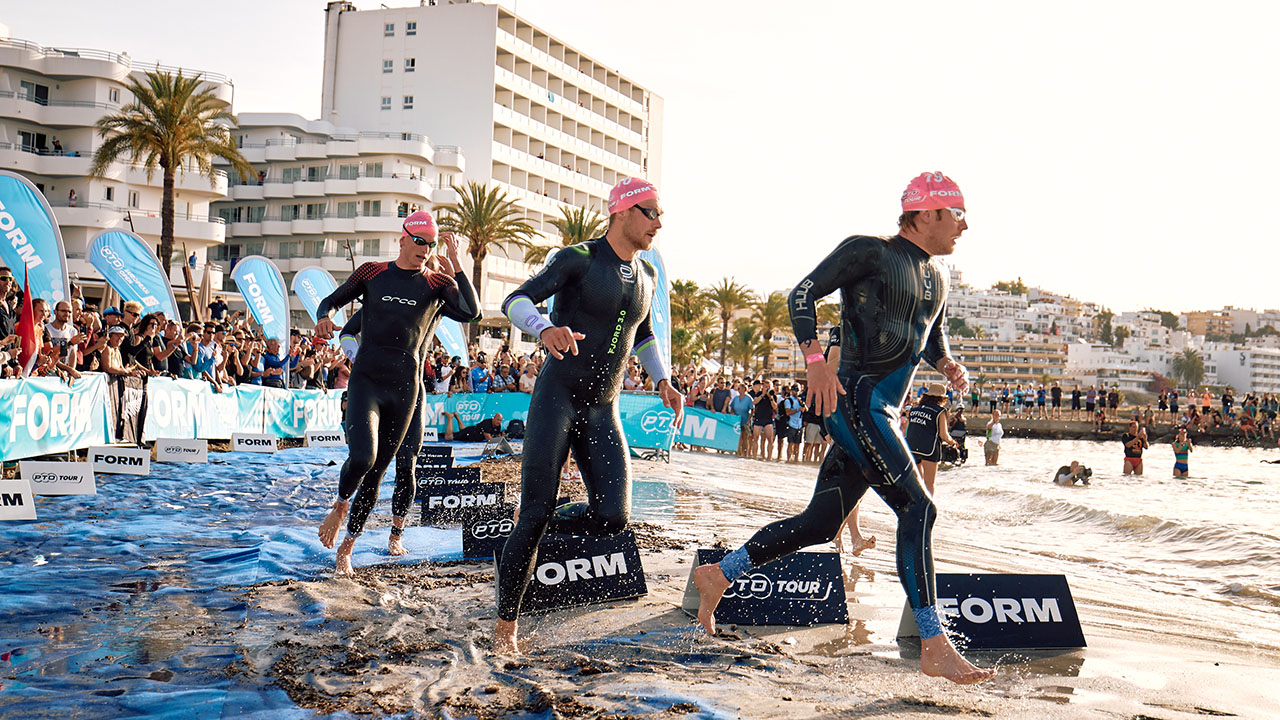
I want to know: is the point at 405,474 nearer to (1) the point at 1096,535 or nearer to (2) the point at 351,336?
(2) the point at 351,336

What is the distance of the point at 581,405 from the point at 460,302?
2.13m

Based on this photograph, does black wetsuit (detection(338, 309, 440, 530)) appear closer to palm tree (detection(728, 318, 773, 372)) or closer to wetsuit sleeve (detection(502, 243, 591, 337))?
wetsuit sleeve (detection(502, 243, 591, 337))

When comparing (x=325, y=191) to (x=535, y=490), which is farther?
(x=325, y=191)

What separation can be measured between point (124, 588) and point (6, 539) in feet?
7.08

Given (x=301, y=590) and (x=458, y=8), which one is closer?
(x=301, y=590)

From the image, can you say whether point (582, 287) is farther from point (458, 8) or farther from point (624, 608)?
point (458, 8)

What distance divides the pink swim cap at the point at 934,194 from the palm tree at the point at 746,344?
7574 cm

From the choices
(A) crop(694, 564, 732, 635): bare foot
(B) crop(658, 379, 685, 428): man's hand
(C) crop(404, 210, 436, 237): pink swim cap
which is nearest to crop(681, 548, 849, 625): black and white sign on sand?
(A) crop(694, 564, 732, 635): bare foot

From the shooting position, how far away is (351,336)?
6.73 m

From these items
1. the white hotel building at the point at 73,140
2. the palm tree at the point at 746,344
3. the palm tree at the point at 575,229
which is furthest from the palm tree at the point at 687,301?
the white hotel building at the point at 73,140

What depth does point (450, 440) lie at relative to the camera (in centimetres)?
2209

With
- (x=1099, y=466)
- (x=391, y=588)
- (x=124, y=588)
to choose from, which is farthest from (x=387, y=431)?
(x=1099, y=466)

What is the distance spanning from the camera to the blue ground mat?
3.60 metres

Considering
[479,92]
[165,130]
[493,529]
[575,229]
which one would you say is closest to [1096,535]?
[493,529]
